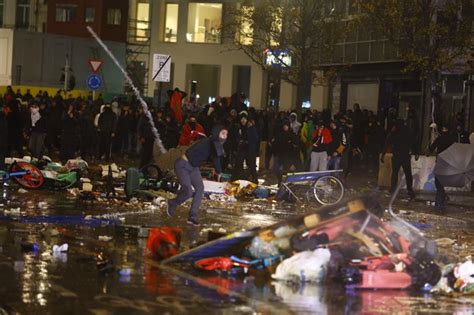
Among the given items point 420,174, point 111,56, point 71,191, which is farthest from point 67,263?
point 111,56

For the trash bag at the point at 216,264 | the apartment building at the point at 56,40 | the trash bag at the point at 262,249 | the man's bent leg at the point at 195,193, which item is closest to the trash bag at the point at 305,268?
the trash bag at the point at 262,249

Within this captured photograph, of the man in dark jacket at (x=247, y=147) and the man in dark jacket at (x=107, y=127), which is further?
the man in dark jacket at (x=107, y=127)

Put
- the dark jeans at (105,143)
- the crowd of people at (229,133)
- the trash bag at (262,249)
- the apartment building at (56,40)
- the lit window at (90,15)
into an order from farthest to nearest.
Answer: the lit window at (90,15) → the apartment building at (56,40) → the dark jeans at (105,143) → the crowd of people at (229,133) → the trash bag at (262,249)

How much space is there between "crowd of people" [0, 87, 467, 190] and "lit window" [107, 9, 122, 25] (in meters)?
31.6

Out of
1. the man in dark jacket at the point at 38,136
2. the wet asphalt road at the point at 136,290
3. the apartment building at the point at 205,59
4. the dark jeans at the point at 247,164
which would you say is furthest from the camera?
the apartment building at the point at 205,59

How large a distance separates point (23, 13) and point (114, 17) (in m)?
6.75

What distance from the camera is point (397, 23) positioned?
→ 29.5 m

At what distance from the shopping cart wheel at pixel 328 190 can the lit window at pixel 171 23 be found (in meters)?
41.6

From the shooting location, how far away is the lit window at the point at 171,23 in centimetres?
6269

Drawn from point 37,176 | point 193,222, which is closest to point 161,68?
point 37,176

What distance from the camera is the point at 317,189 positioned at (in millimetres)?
21844

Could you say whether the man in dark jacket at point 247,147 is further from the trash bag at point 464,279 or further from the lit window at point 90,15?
the lit window at point 90,15

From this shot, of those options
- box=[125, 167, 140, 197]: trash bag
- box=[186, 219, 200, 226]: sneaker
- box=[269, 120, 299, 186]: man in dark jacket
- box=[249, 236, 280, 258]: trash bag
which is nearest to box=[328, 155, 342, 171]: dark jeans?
box=[269, 120, 299, 186]: man in dark jacket

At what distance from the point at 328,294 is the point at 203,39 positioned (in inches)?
2039
